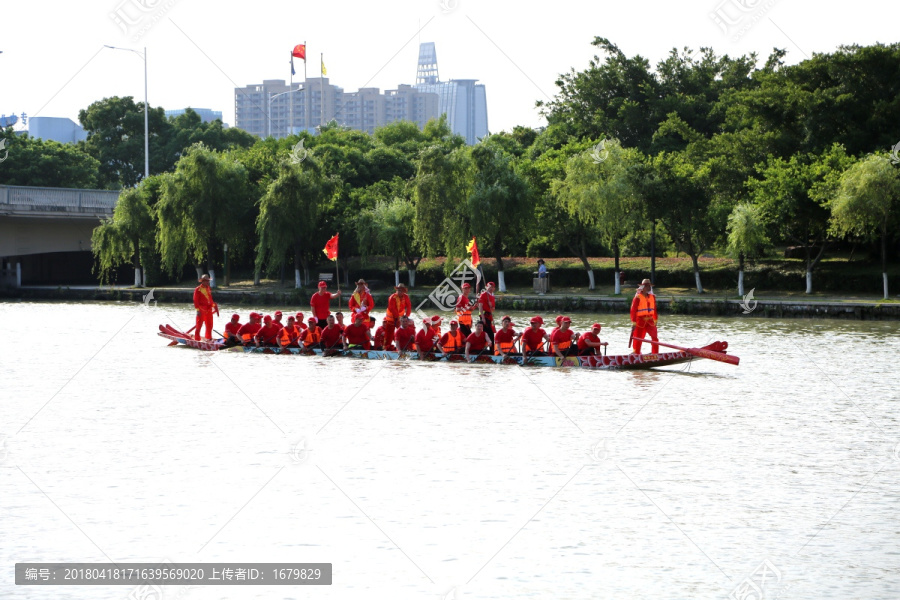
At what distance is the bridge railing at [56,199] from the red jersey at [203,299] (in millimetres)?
32023

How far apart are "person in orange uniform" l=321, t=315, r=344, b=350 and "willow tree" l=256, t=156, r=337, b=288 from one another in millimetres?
25657

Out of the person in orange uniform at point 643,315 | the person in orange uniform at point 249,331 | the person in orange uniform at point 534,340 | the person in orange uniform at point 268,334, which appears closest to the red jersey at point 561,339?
the person in orange uniform at point 534,340

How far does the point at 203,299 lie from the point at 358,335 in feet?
17.5

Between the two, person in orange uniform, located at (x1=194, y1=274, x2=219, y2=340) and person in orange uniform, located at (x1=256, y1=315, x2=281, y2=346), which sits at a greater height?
person in orange uniform, located at (x1=194, y1=274, x2=219, y2=340)

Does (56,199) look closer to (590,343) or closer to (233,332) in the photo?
(233,332)

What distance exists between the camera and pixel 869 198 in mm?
37000

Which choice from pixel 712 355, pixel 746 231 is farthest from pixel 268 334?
pixel 746 231

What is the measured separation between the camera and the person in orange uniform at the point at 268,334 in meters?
25.8

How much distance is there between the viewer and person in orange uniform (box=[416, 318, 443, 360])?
2300 centimetres

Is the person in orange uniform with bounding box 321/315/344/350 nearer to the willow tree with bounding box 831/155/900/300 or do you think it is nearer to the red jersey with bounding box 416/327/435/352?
the red jersey with bounding box 416/327/435/352

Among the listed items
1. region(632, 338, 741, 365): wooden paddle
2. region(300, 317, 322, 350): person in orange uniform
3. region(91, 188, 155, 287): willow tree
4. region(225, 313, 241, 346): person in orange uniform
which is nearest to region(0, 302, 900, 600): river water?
region(632, 338, 741, 365): wooden paddle

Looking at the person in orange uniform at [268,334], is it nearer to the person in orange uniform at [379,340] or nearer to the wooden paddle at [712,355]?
the person in orange uniform at [379,340]

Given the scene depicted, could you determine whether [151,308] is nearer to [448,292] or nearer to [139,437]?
[448,292]

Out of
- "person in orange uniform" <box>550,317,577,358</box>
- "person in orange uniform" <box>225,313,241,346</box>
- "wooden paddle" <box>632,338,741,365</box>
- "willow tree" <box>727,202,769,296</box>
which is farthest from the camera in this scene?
"willow tree" <box>727,202,769,296</box>
